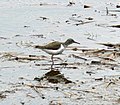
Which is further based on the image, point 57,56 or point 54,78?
point 57,56

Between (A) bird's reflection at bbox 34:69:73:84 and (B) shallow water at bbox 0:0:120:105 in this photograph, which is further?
(A) bird's reflection at bbox 34:69:73:84

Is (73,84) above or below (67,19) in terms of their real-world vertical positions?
below

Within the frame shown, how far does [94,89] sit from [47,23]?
21.5 ft

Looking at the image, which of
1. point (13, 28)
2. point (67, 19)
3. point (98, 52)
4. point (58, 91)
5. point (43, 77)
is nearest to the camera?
point (58, 91)

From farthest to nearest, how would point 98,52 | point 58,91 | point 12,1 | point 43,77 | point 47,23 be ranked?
point 12,1, point 47,23, point 98,52, point 43,77, point 58,91

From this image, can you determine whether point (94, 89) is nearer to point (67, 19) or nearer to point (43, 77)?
point (43, 77)

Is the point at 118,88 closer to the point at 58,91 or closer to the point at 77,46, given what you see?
the point at 58,91

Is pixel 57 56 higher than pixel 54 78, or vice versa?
pixel 57 56

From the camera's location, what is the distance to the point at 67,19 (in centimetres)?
1398

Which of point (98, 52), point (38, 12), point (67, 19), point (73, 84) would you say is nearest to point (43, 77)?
point (73, 84)

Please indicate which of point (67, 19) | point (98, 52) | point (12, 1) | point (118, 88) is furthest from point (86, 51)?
point (12, 1)

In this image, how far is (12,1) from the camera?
58.2 feet

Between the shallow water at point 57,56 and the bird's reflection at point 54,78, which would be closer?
the shallow water at point 57,56

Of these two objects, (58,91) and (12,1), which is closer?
(58,91)
